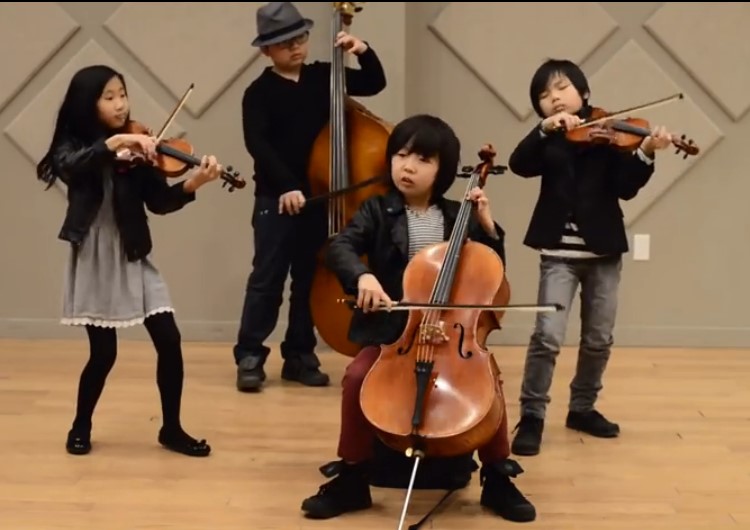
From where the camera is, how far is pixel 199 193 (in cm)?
442

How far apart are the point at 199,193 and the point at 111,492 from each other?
1898 mm

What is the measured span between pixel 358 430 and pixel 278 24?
4.98ft

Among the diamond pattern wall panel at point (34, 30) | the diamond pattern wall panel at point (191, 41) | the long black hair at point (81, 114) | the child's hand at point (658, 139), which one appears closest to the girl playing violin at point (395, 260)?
the child's hand at point (658, 139)

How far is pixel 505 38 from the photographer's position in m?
4.34

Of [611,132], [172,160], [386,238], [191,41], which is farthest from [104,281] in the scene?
[191,41]

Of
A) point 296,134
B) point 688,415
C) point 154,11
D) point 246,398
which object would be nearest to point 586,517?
point 688,415

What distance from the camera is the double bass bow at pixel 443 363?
2.32 metres

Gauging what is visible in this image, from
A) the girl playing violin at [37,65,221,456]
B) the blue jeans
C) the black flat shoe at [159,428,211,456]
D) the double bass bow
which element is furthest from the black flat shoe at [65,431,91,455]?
the blue jeans

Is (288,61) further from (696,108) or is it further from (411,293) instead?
(696,108)

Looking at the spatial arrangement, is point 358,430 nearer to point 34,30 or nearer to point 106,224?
point 106,224

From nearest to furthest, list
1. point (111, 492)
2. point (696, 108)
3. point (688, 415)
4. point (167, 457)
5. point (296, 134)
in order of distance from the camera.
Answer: point (111, 492) < point (167, 457) < point (688, 415) < point (296, 134) < point (696, 108)

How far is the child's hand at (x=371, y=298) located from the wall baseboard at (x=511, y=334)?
1.95 meters

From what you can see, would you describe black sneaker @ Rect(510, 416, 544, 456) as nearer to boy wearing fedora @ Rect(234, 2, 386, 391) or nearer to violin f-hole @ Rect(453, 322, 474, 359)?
violin f-hole @ Rect(453, 322, 474, 359)

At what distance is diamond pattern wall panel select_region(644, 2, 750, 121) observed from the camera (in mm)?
4277
